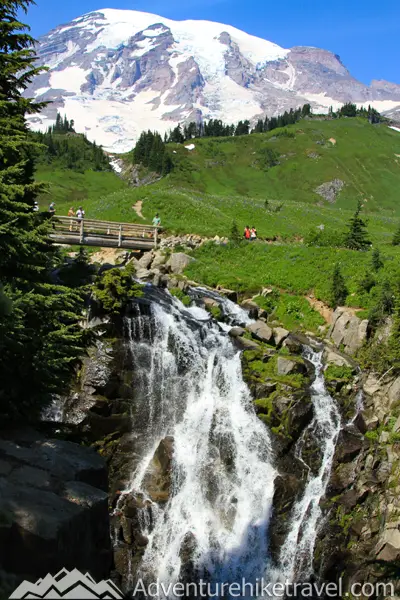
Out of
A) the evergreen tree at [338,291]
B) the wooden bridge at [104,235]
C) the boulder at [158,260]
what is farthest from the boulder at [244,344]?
the wooden bridge at [104,235]

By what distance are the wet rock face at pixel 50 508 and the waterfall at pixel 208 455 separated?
9.66 meters

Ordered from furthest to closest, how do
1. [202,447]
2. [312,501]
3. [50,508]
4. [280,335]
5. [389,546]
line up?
[280,335]
[202,447]
[312,501]
[389,546]
[50,508]

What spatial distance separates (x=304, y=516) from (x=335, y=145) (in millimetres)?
151696

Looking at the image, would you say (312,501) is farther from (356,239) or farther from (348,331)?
(356,239)

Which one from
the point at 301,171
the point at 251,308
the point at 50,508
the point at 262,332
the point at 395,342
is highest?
the point at 301,171

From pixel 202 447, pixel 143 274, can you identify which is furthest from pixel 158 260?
pixel 202 447

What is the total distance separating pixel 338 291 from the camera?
3347 centimetres

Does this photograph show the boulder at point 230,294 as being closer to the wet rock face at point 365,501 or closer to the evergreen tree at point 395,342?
the evergreen tree at point 395,342

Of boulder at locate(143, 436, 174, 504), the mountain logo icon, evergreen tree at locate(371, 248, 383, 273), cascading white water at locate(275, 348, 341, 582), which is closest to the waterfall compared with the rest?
cascading white water at locate(275, 348, 341, 582)

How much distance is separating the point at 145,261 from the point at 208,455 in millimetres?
19100

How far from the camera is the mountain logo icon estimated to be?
7.51m

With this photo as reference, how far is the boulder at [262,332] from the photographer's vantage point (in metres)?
29.5

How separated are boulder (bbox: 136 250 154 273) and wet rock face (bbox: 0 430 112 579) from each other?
2534 centimetres

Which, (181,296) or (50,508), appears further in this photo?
(181,296)
